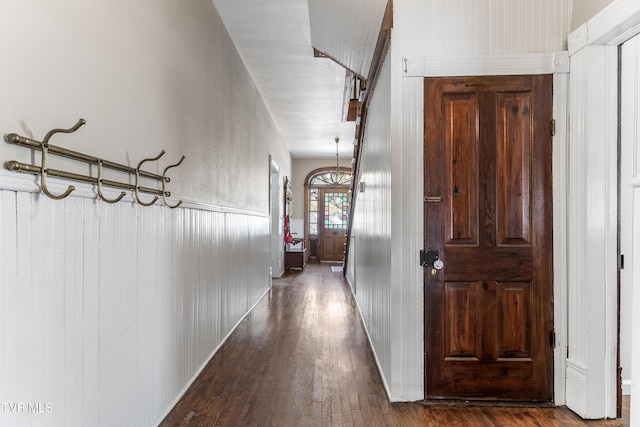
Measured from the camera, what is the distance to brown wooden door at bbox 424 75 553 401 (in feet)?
8.22

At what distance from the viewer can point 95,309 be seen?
1624 mm

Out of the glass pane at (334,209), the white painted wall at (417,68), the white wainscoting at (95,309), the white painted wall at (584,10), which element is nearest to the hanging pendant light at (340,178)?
the glass pane at (334,209)

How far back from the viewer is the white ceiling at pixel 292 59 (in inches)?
131

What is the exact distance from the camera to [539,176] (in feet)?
8.23

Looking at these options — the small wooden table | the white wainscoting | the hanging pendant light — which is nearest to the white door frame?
the white wainscoting

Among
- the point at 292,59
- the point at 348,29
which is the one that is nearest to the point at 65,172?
the point at 348,29

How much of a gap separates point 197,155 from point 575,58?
2520 mm

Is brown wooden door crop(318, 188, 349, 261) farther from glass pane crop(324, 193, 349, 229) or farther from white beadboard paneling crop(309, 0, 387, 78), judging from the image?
white beadboard paneling crop(309, 0, 387, 78)

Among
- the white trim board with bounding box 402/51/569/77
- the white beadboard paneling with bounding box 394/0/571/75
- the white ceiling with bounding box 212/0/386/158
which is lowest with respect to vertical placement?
the white trim board with bounding box 402/51/569/77

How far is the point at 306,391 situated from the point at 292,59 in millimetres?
3376

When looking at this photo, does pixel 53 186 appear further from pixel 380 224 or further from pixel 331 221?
pixel 331 221

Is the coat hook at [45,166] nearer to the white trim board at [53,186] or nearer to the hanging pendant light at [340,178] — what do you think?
the white trim board at [53,186]

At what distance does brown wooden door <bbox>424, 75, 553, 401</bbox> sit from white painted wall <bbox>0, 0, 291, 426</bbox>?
1.57m

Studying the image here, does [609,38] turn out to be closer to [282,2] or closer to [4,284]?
[282,2]
